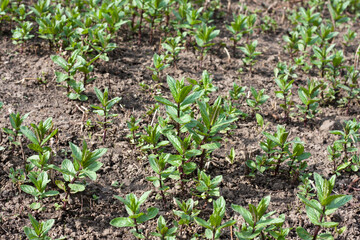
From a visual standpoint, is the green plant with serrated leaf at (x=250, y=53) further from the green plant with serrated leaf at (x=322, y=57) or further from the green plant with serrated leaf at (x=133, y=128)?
the green plant with serrated leaf at (x=133, y=128)

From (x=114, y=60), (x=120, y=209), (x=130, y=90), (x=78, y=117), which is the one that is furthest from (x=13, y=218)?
(x=114, y=60)

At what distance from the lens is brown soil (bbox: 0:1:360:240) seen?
11.8ft

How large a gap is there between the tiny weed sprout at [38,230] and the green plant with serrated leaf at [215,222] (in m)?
1.14

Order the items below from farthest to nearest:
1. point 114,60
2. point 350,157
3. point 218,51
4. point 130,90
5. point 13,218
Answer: point 218,51 → point 114,60 → point 130,90 → point 350,157 → point 13,218

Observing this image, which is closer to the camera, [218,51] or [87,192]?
[87,192]

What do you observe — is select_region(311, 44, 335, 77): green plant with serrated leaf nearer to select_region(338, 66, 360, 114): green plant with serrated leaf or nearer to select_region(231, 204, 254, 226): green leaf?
select_region(338, 66, 360, 114): green plant with serrated leaf

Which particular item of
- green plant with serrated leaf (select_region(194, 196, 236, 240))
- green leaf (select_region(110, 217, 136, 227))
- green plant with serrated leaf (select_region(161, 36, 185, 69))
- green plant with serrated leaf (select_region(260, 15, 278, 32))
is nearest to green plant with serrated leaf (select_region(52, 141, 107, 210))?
green leaf (select_region(110, 217, 136, 227))

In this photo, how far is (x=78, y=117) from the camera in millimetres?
4559

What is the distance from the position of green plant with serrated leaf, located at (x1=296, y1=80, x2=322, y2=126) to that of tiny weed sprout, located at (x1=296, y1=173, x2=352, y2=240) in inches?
54.4

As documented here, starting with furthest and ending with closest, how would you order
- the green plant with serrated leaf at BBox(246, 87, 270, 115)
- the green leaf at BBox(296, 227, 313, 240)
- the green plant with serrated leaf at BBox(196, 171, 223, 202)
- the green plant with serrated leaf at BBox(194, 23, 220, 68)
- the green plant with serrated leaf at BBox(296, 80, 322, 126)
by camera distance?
the green plant with serrated leaf at BBox(194, 23, 220, 68) → the green plant with serrated leaf at BBox(246, 87, 270, 115) → the green plant with serrated leaf at BBox(296, 80, 322, 126) → the green plant with serrated leaf at BBox(196, 171, 223, 202) → the green leaf at BBox(296, 227, 313, 240)

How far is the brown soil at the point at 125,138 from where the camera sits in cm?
361

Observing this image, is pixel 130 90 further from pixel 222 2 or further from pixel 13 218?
pixel 222 2

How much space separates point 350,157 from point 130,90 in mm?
2562

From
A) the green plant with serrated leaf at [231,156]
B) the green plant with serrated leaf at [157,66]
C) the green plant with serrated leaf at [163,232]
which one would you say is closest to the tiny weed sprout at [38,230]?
the green plant with serrated leaf at [163,232]
